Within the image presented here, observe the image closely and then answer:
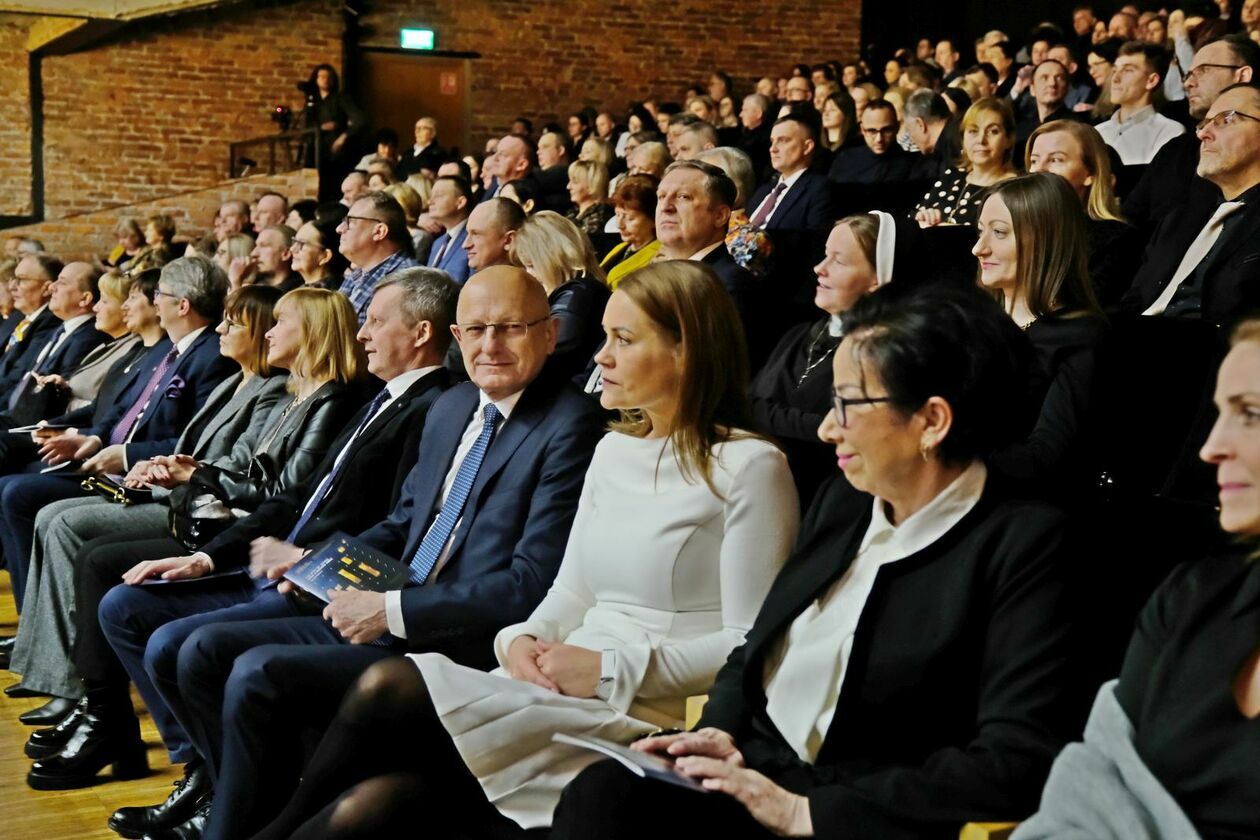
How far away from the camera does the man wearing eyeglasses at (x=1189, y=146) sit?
446 centimetres

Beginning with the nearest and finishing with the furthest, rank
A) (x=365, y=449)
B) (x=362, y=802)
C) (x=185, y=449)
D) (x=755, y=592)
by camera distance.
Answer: (x=362, y=802)
(x=755, y=592)
(x=365, y=449)
(x=185, y=449)

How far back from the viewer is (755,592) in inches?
87.1

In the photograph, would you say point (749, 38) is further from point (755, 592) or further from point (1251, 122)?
point (755, 592)

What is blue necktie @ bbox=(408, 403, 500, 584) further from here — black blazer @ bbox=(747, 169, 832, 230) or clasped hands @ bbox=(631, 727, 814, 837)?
black blazer @ bbox=(747, 169, 832, 230)

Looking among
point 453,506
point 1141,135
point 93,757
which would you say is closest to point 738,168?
point 1141,135

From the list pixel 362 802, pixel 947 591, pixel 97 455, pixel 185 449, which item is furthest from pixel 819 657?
pixel 97 455

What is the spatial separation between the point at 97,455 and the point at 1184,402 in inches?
124

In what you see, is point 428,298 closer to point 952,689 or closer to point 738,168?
point 952,689

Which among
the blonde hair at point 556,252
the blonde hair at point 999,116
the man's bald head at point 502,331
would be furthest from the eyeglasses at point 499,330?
the blonde hair at point 999,116

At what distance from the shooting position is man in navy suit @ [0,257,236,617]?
14.8 feet

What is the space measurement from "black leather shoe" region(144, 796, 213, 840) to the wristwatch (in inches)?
43.2

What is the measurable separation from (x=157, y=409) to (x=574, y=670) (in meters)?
2.77

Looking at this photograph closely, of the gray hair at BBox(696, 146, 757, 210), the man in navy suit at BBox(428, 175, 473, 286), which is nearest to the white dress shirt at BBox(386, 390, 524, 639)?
the gray hair at BBox(696, 146, 757, 210)

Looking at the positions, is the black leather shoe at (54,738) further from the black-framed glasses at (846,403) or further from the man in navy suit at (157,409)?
the black-framed glasses at (846,403)
